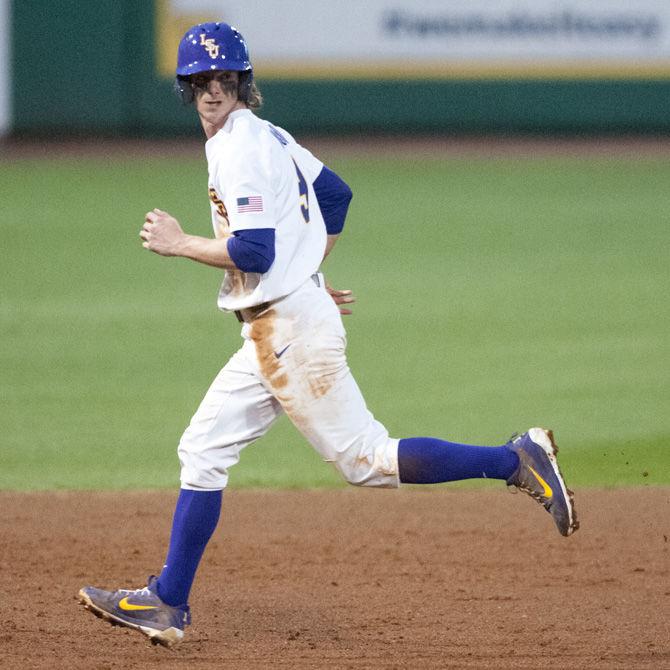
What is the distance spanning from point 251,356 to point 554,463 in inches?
43.7

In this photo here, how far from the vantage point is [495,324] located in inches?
371

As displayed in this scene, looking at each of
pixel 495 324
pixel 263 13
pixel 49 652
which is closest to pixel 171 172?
pixel 263 13

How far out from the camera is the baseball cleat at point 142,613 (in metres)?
4.17

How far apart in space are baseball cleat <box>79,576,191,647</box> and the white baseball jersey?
982 mm

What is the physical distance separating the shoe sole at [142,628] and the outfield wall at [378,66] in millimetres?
13678

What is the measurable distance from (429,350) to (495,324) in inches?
32.0

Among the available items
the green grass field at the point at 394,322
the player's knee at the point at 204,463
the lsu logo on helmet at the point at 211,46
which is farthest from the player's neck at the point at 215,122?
the green grass field at the point at 394,322

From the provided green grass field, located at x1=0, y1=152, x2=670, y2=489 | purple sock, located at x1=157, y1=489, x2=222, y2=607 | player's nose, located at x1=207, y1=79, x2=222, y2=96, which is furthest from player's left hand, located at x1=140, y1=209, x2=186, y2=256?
green grass field, located at x1=0, y1=152, x2=670, y2=489

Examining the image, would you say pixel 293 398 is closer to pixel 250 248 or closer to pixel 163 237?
pixel 250 248

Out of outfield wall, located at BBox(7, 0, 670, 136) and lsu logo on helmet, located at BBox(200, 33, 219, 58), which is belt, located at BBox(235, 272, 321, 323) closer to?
lsu logo on helmet, located at BBox(200, 33, 219, 58)

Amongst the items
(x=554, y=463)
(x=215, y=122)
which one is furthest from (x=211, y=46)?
(x=554, y=463)

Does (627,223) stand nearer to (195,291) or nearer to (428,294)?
(428,294)

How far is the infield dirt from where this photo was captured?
14.0 ft

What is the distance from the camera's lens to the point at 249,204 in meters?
4.02
